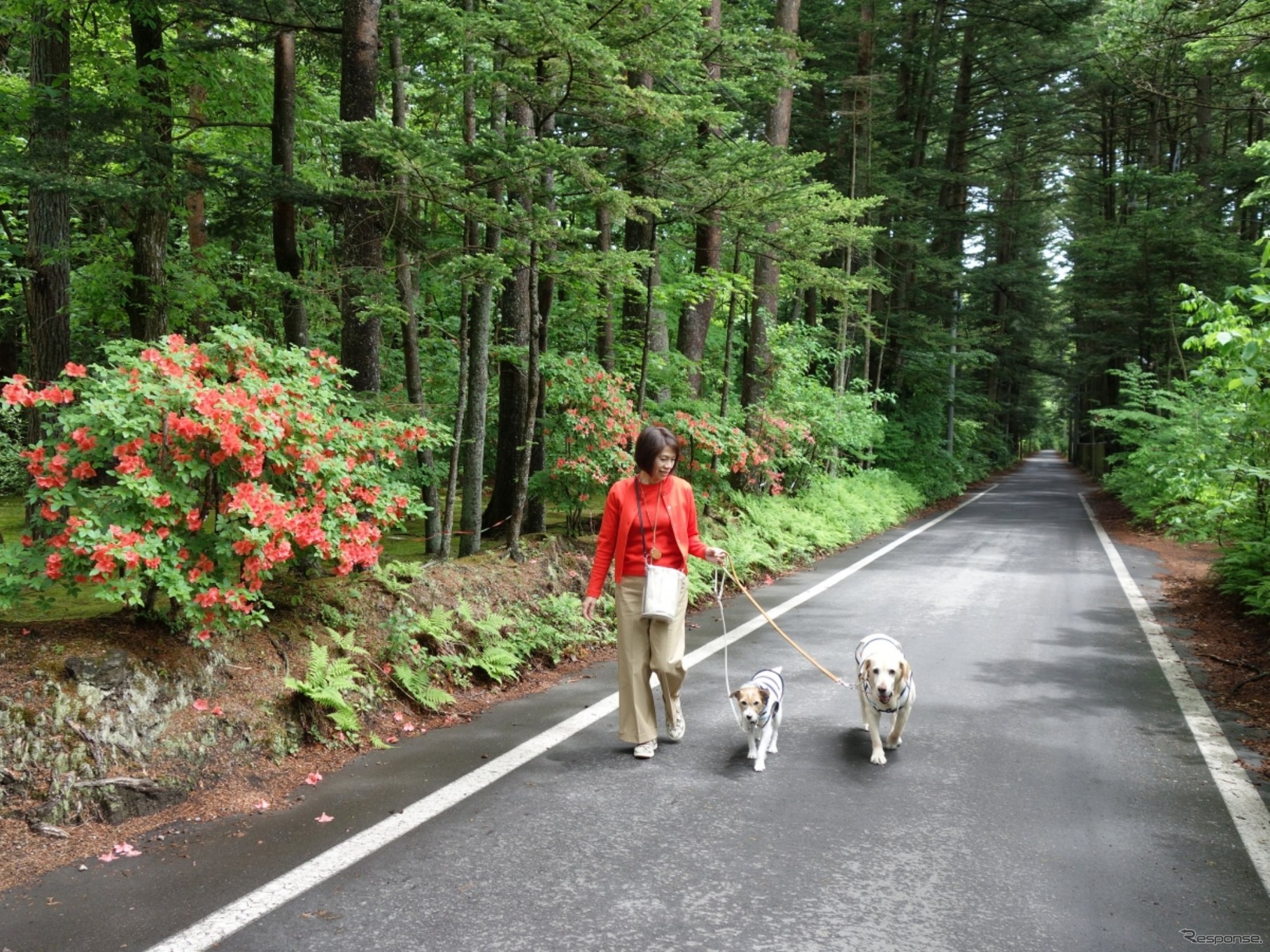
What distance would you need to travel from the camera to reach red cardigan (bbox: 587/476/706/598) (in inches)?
235

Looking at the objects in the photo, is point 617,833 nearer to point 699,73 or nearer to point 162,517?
point 162,517

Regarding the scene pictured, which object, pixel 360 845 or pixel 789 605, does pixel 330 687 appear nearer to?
pixel 360 845

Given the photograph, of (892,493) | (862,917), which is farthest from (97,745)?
(892,493)

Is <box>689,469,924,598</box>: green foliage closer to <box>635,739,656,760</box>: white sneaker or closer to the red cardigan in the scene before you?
the red cardigan

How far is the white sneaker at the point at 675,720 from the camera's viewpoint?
6051mm

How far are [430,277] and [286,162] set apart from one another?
242 centimetres

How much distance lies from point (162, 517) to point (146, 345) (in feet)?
4.70

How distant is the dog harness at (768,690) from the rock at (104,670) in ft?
11.6

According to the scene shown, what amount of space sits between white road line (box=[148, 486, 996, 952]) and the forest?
64.9 inches

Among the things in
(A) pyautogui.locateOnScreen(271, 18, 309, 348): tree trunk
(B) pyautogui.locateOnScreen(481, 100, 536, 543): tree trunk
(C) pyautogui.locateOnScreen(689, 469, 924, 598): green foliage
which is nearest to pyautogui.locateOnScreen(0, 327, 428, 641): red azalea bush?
(B) pyautogui.locateOnScreen(481, 100, 536, 543): tree trunk

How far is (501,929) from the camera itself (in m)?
3.59

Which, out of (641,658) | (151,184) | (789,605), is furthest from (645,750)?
(151,184)

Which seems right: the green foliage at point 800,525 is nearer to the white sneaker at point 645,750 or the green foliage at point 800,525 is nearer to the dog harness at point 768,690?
the dog harness at point 768,690

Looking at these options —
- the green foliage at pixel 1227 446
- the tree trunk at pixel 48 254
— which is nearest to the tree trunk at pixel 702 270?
the green foliage at pixel 1227 446
